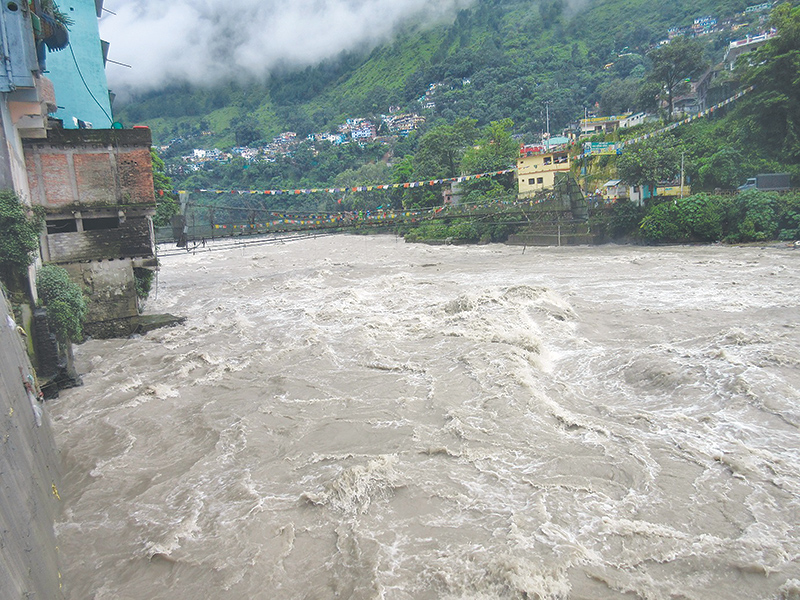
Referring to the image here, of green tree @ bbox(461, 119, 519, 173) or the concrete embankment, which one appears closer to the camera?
the concrete embankment

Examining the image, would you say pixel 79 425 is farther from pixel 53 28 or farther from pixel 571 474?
pixel 53 28

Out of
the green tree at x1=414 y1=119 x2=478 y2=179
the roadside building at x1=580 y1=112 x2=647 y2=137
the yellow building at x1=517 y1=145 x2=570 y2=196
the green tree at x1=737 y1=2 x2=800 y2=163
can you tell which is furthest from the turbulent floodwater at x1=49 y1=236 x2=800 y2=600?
the roadside building at x1=580 y1=112 x2=647 y2=137

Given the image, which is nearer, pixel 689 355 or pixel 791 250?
pixel 689 355

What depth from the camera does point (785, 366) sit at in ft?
25.6

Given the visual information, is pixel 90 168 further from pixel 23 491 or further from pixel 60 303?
pixel 23 491

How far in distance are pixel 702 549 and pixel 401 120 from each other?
98484 mm

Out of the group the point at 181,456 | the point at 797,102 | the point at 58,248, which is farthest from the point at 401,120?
the point at 181,456

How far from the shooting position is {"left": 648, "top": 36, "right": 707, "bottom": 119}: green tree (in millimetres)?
36594

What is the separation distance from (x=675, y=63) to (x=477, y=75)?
5992cm

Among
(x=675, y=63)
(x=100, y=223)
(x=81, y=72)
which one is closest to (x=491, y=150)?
(x=675, y=63)

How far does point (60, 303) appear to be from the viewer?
32.1ft

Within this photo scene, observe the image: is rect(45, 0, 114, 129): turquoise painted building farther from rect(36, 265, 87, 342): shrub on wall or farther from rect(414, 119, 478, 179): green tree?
rect(414, 119, 478, 179): green tree

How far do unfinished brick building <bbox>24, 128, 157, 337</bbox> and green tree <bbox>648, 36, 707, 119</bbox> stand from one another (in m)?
34.1

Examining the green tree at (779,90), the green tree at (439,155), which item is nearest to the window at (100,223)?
the green tree at (779,90)
